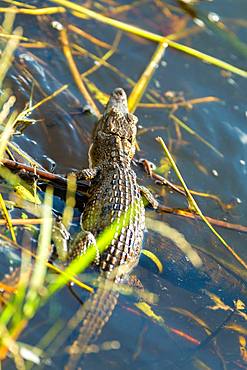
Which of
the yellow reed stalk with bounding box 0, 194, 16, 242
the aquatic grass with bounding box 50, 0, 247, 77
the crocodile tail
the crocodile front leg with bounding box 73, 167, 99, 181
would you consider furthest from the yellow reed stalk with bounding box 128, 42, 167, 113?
the crocodile tail

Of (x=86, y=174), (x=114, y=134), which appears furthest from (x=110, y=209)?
(x=114, y=134)

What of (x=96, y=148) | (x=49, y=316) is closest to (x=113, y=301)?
(x=49, y=316)

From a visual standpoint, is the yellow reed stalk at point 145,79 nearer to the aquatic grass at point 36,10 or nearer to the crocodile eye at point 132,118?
the crocodile eye at point 132,118

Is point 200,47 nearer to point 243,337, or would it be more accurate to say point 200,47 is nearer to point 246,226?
point 246,226

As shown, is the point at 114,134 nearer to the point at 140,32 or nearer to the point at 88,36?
the point at 140,32

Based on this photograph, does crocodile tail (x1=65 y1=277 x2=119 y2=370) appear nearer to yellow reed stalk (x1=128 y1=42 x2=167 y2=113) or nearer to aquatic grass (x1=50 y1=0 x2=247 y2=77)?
yellow reed stalk (x1=128 y1=42 x2=167 y2=113)
